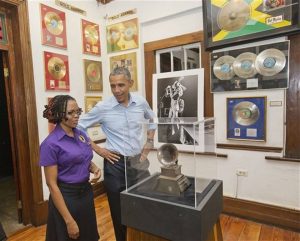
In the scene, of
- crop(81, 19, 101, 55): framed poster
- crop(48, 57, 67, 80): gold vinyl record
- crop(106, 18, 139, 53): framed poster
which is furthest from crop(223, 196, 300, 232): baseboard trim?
crop(81, 19, 101, 55): framed poster

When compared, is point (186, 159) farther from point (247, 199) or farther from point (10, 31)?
point (10, 31)

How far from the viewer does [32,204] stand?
8.60 feet

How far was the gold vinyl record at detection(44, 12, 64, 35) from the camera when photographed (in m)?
2.68

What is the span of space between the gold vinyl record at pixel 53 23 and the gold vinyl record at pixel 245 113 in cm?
224

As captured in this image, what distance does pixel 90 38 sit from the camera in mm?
3217

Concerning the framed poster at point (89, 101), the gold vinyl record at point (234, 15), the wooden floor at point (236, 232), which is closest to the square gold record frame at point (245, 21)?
the gold vinyl record at point (234, 15)

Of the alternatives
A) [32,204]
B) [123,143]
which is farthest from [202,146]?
[32,204]

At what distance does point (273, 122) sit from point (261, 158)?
15.6 inches

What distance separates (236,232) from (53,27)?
301 centimetres

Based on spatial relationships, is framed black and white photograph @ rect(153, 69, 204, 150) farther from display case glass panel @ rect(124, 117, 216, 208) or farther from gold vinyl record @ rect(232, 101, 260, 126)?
display case glass panel @ rect(124, 117, 216, 208)

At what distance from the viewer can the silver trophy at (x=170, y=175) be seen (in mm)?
1295

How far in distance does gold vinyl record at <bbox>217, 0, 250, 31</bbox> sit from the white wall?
0.30 metres

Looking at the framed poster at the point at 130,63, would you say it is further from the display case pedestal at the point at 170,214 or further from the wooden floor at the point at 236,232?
the display case pedestal at the point at 170,214

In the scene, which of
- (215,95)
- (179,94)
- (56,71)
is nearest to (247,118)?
(215,95)
